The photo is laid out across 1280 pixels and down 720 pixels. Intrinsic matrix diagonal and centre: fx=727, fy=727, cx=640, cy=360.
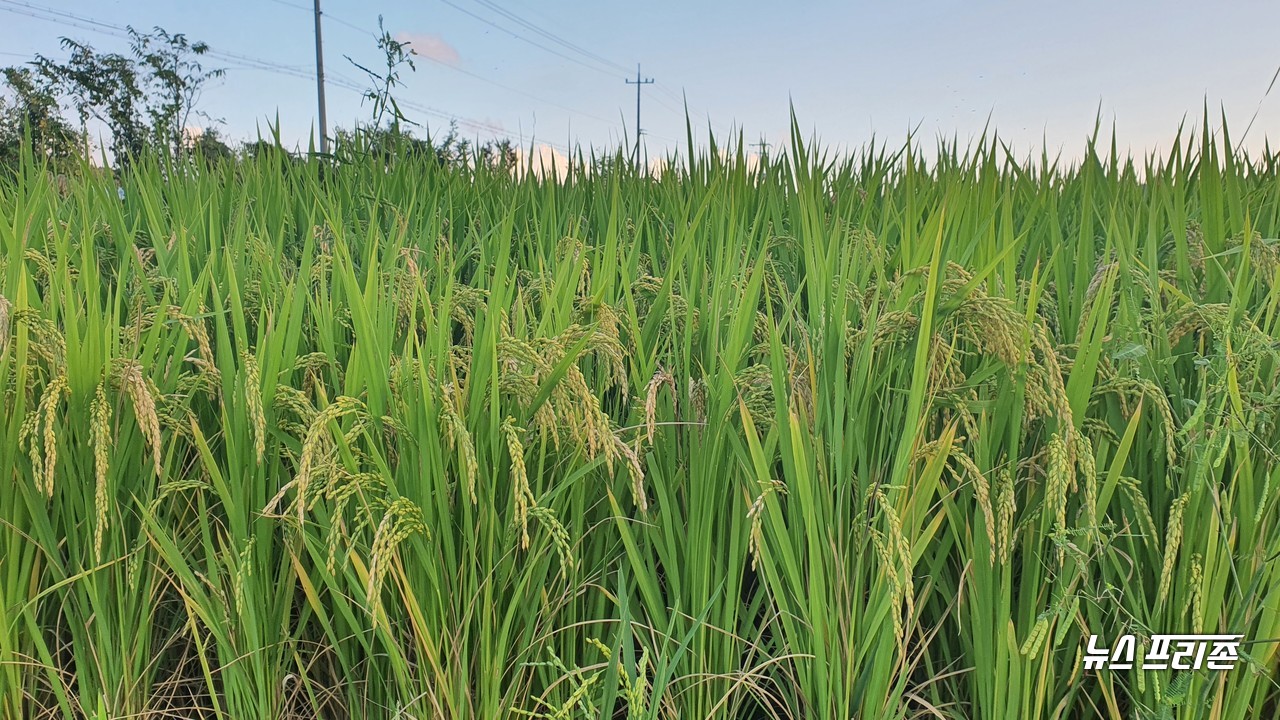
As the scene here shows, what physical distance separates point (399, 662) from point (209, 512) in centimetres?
46

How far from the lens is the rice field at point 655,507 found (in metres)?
1.05

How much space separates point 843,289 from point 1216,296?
88cm

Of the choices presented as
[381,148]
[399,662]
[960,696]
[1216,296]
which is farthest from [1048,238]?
[381,148]

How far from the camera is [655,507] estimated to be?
125cm

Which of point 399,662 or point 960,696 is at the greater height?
point 399,662

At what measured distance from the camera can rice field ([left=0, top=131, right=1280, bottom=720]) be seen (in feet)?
3.46

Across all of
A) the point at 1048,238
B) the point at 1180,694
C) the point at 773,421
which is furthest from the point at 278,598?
the point at 1048,238

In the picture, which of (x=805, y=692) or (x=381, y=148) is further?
(x=381, y=148)

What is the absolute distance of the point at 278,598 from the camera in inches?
46.6

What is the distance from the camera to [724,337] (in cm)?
140

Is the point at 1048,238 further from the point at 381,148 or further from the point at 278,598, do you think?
the point at 381,148

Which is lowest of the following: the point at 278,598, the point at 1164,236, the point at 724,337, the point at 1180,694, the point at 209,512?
the point at 1180,694

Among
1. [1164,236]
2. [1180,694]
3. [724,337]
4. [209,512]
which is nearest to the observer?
[1180,694]

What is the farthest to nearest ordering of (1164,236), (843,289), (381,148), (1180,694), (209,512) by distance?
(381,148)
(1164,236)
(209,512)
(843,289)
(1180,694)
